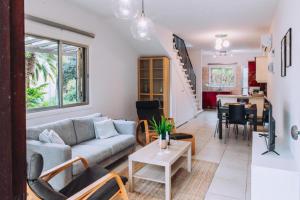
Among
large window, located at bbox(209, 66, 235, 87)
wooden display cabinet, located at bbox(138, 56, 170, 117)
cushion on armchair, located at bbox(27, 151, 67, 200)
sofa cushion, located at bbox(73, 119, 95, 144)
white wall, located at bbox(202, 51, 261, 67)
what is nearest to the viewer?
cushion on armchair, located at bbox(27, 151, 67, 200)

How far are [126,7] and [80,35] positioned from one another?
6.39 ft

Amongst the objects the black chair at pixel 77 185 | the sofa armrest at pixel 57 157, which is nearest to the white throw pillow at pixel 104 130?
the sofa armrest at pixel 57 157

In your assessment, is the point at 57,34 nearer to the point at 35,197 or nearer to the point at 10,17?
the point at 35,197

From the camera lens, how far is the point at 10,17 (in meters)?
0.44

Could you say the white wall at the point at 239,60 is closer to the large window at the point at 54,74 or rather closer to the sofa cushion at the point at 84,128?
the large window at the point at 54,74

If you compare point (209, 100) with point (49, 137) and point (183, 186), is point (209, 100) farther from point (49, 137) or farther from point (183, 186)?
point (49, 137)

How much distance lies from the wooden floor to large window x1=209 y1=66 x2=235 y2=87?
20.3 feet

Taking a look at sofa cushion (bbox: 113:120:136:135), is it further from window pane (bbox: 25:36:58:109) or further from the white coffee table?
window pane (bbox: 25:36:58:109)

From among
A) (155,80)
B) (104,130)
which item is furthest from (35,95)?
(155,80)

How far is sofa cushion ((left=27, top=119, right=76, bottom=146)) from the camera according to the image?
10.7ft

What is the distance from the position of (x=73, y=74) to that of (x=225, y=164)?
10.3ft

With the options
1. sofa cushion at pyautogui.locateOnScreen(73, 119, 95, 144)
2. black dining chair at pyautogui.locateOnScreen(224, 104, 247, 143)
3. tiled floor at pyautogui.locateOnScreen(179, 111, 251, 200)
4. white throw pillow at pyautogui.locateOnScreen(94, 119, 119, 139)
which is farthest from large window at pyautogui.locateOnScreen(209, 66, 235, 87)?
sofa cushion at pyautogui.locateOnScreen(73, 119, 95, 144)

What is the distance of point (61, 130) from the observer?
3.66 meters

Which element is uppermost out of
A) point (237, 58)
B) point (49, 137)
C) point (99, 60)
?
point (237, 58)
